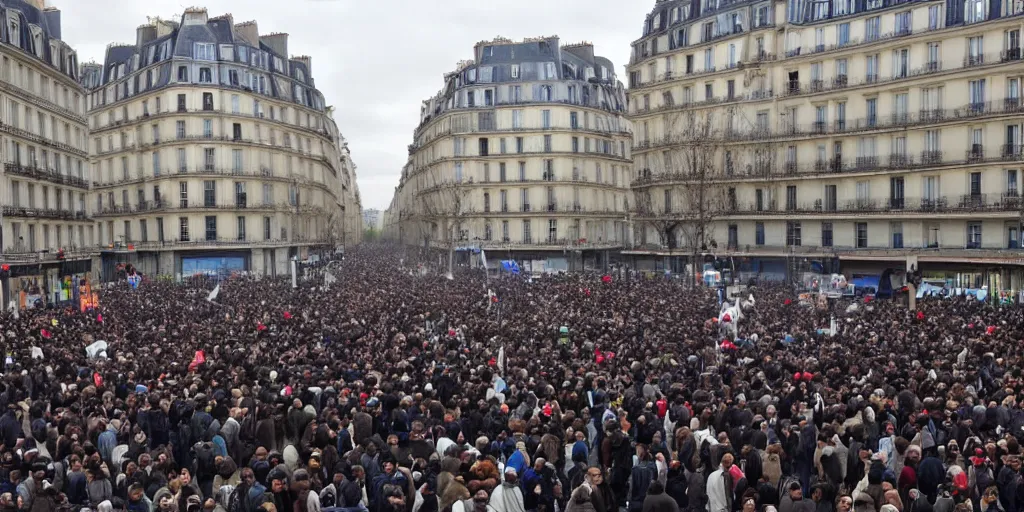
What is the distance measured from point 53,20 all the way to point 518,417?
52.1m

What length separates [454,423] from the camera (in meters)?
14.3

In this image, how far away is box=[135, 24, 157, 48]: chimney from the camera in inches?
3027

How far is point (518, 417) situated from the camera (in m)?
15.3

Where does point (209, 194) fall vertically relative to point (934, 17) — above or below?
below

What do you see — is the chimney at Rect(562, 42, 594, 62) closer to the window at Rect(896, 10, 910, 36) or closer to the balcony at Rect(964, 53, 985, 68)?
the window at Rect(896, 10, 910, 36)

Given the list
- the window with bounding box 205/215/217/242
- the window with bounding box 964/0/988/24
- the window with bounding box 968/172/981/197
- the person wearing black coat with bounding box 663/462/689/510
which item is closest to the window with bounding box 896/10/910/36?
the window with bounding box 964/0/988/24

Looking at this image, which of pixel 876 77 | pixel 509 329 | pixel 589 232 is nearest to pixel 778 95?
pixel 876 77

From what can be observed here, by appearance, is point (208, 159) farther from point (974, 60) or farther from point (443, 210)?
point (974, 60)

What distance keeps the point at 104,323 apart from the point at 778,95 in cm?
4330

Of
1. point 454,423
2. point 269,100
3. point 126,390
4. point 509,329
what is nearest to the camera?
point 454,423

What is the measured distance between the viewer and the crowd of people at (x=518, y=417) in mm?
11141

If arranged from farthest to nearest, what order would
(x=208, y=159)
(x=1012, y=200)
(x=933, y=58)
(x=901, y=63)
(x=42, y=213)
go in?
1. (x=208, y=159)
2. (x=901, y=63)
3. (x=933, y=58)
4. (x=42, y=213)
5. (x=1012, y=200)

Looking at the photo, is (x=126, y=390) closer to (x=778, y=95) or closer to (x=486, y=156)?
(x=778, y=95)

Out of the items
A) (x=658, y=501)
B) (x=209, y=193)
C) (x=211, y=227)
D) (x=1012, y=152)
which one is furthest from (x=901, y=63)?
(x=211, y=227)
